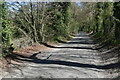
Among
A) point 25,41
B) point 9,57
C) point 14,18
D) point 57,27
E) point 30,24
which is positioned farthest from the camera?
point 57,27

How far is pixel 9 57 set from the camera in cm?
1392

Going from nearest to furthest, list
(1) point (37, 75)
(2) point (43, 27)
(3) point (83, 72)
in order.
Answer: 1. (1) point (37, 75)
2. (3) point (83, 72)
3. (2) point (43, 27)

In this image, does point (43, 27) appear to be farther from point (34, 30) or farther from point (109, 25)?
point (109, 25)

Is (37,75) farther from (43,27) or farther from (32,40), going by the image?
(43,27)

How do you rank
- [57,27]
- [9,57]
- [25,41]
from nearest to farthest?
[9,57]
[25,41]
[57,27]

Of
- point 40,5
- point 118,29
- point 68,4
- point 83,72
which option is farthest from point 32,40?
point 68,4

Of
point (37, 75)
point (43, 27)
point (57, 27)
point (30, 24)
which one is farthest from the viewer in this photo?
point (57, 27)

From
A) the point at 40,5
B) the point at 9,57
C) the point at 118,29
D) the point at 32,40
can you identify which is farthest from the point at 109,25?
the point at 9,57

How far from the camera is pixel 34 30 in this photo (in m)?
26.0

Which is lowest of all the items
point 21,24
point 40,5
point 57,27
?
point 57,27

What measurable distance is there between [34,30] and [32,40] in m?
2.18

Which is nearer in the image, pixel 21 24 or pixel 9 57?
pixel 9 57

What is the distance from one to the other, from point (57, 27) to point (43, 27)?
689 cm

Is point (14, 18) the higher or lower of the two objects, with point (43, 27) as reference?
higher
